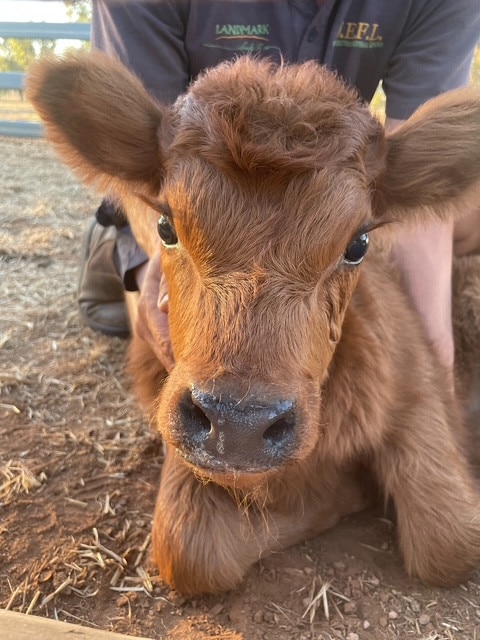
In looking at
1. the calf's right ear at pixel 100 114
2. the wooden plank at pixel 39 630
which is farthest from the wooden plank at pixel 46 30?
the wooden plank at pixel 39 630

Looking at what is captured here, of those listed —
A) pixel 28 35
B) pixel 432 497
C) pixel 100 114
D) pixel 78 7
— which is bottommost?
pixel 28 35

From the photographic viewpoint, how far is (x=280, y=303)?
1.98 m

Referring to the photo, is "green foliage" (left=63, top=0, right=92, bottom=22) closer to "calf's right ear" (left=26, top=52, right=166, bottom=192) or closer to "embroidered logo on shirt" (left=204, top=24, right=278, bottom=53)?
"calf's right ear" (left=26, top=52, right=166, bottom=192)

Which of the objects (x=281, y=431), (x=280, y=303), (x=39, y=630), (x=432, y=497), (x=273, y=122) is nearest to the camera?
(x=39, y=630)

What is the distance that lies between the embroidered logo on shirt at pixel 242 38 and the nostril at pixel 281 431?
7.80 ft

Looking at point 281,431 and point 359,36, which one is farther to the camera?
point 359,36

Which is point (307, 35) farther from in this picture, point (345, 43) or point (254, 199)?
point (254, 199)

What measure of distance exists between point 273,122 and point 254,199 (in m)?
0.29

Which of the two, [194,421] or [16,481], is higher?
[194,421]

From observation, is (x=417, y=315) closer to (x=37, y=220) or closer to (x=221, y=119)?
(x=221, y=119)

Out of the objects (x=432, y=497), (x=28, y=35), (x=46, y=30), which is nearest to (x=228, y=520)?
(x=432, y=497)

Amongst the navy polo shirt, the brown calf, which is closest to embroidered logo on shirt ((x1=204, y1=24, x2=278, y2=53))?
the navy polo shirt

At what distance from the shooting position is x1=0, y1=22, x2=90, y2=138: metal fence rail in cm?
1110

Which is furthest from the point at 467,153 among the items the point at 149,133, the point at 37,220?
the point at 37,220
